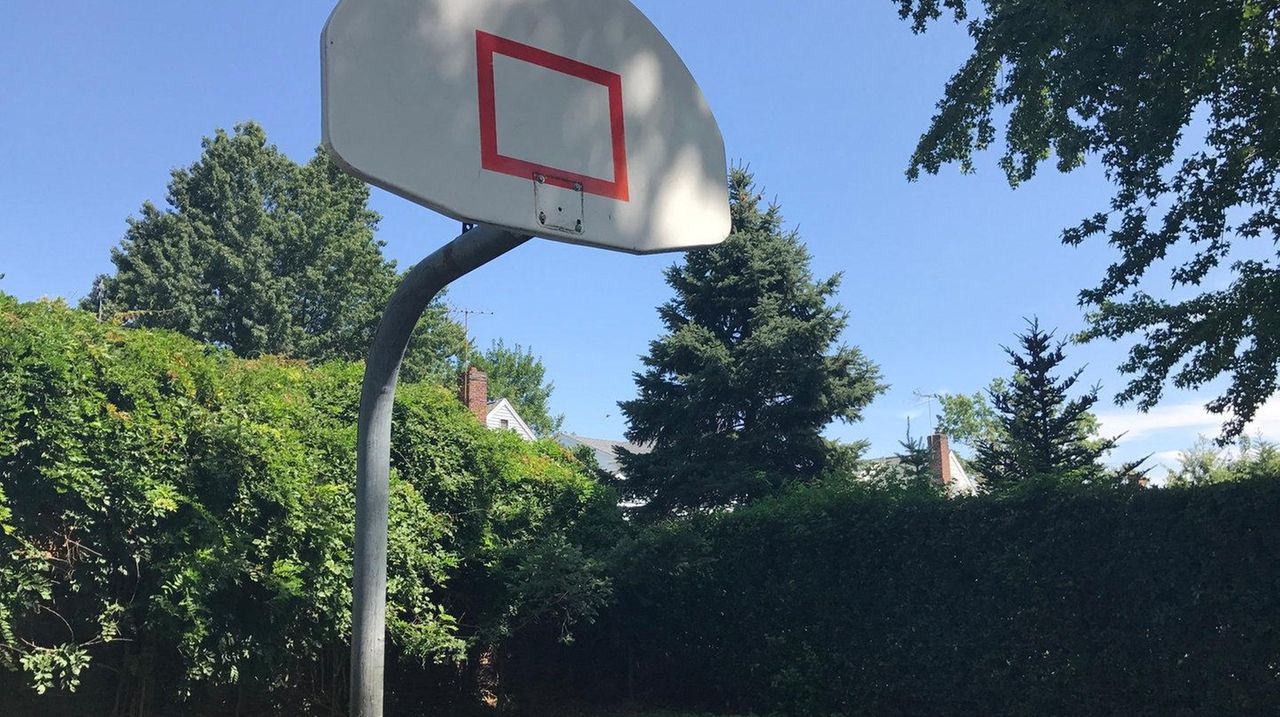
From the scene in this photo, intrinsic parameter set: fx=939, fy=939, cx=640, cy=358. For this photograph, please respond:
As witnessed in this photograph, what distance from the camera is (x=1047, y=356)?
19.3 metres

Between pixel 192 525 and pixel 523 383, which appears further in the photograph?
pixel 523 383

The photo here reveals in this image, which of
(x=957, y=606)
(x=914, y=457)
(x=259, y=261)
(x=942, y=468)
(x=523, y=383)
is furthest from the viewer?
(x=523, y=383)

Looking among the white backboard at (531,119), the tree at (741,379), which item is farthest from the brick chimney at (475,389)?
the white backboard at (531,119)

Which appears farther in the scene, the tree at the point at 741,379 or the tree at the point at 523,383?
the tree at the point at 523,383

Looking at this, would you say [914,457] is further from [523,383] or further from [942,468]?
[523,383]

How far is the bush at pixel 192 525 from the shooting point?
7.27 metres

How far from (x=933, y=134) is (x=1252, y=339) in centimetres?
463

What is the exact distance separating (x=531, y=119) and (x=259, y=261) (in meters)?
30.9

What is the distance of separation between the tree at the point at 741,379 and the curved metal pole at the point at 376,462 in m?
16.0

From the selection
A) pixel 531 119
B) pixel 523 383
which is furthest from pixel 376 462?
pixel 523 383

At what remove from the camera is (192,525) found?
790 cm

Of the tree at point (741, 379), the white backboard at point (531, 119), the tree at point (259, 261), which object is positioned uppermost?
the tree at point (259, 261)

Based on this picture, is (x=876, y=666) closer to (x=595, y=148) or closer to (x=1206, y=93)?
(x=1206, y=93)

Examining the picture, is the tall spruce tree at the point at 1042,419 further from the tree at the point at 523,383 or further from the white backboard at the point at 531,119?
the tree at the point at 523,383
